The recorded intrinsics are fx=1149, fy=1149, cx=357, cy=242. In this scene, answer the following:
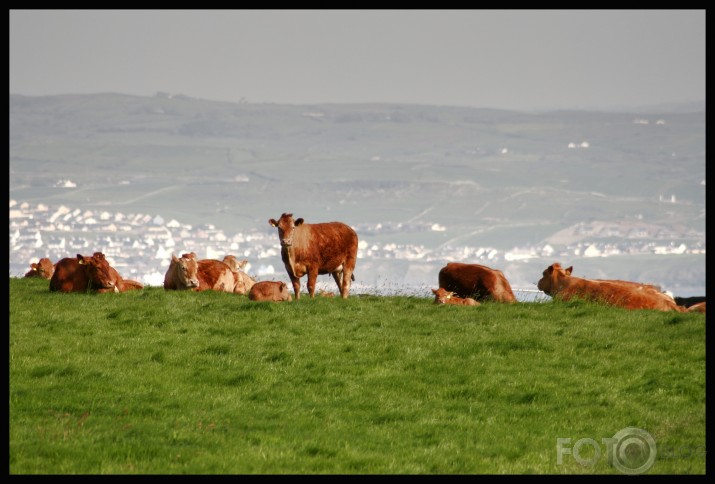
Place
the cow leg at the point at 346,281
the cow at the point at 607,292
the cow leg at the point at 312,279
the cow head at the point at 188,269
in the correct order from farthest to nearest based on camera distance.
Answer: the cow head at the point at 188,269
the cow leg at the point at 346,281
the cow leg at the point at 312,279
the cow at the point at 607,292

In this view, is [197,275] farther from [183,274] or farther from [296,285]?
[296,285]

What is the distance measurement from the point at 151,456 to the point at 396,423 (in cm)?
360

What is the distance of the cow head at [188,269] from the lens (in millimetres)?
30078

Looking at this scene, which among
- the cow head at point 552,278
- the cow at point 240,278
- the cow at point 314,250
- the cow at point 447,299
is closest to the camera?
the cow at point 447,299

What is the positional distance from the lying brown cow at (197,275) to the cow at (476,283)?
20.1 ft

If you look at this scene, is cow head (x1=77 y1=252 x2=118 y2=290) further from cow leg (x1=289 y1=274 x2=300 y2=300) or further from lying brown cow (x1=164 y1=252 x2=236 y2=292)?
cow leg (x1=289 y1=274 x2=300 y2=300)

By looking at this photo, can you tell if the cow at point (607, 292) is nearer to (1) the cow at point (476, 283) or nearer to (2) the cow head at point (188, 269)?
(1) the cow at point (476, 283)

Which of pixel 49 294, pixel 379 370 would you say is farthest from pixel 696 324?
pixel 49 294

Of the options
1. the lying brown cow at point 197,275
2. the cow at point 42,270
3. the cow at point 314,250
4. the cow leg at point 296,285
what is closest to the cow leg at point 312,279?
the cow at point 314,250

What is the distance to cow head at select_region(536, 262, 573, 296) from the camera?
28.8m

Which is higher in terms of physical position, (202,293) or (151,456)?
(202,293)

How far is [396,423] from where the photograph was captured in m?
15.9

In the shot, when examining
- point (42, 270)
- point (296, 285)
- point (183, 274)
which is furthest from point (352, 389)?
point (42, 270)
